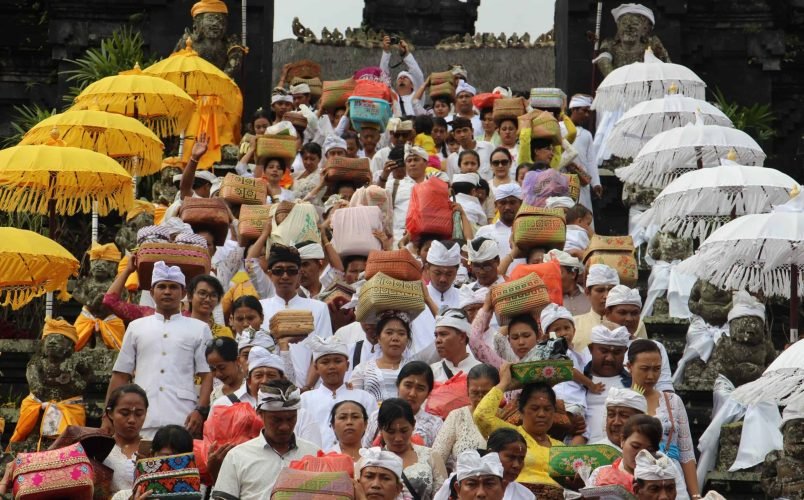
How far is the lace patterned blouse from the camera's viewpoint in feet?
45.7

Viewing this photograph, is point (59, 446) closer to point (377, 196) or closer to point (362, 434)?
point (362, 434)

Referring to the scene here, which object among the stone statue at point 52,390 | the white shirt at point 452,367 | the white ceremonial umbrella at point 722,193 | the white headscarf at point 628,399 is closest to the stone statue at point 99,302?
the stone statue at point 52,390

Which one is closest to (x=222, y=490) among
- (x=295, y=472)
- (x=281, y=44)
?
(x=295, y=472)

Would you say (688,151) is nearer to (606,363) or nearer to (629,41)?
(629,41)

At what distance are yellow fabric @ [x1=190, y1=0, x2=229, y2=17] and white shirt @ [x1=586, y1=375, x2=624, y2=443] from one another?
37.5 feet

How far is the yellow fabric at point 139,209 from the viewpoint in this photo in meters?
20.6

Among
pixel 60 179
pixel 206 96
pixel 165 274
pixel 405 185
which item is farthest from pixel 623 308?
pixel 206 96

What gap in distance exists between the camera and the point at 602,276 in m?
16.7

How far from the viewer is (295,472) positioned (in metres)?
12.3

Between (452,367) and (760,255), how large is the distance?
9.27ft

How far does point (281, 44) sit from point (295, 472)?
20.4m

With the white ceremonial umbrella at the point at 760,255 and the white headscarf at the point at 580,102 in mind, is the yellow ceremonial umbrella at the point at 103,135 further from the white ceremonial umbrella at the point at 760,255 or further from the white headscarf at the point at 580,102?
the white ceremonial umbrella at the point at 760,255

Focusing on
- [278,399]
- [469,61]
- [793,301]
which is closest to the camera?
[278,399]

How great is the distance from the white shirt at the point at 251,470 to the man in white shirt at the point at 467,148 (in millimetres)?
8594
